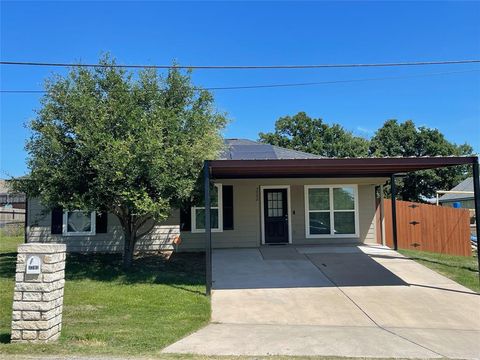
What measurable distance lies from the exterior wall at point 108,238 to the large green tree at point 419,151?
2775 cm

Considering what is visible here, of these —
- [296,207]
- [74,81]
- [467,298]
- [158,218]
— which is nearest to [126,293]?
[158,218]

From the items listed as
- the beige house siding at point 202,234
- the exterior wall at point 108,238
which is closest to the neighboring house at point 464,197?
the beige house siding at point 202,234

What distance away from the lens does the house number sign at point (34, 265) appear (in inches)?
248

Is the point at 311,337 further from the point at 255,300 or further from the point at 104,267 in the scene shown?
the point at 104,267

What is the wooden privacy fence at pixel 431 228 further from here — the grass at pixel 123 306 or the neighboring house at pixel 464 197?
the neighboring house at pixel 464 197

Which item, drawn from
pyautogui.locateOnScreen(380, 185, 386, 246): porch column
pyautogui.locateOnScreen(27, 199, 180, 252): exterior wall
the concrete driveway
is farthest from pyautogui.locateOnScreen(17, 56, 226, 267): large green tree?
pyautogui.locateOnScreen(380, 185, 386, 246): porch column

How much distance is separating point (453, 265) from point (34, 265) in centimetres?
1176

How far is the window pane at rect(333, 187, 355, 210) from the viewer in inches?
674

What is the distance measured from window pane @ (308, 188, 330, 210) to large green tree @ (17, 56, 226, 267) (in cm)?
601

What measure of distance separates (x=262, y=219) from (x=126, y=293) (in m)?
7.71

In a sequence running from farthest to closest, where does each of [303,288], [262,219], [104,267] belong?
[262,219] → [104,267] → [303,288]

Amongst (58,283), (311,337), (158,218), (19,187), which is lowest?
(311,337)

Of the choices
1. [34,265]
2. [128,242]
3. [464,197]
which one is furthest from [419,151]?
[34,265]

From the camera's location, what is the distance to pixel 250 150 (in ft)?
58.3
